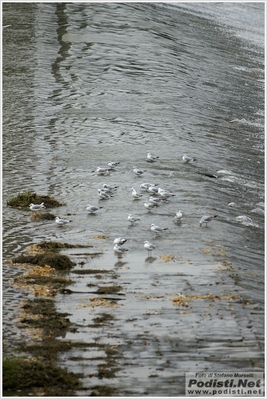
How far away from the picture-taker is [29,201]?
20516 millimetres

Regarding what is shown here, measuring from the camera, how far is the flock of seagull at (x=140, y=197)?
17.6m

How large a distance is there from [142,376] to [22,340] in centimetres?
233

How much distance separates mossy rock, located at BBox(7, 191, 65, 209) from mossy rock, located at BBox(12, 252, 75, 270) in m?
3.65

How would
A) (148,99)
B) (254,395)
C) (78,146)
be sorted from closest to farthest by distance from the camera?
(254,395) < (78,146) < (148,99)

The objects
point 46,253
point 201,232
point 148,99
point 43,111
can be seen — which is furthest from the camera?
point 148,99

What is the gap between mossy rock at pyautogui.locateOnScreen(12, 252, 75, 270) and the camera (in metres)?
16.5

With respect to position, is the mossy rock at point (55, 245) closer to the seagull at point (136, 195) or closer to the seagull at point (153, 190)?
the seagull at point (136, 195)

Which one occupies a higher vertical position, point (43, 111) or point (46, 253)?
point (46, 253)

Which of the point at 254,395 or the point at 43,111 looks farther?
the point at 43,111

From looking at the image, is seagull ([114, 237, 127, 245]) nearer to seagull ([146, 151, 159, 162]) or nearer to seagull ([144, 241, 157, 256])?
seagull ([144, 241, 157, 256])

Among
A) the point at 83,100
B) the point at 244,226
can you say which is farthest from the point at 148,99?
the point at 244,226

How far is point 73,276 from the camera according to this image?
16.2 m

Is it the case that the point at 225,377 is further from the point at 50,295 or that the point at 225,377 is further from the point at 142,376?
the point at 50,295

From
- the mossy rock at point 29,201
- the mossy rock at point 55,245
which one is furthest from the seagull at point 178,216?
the mossy rock at point 29,201
